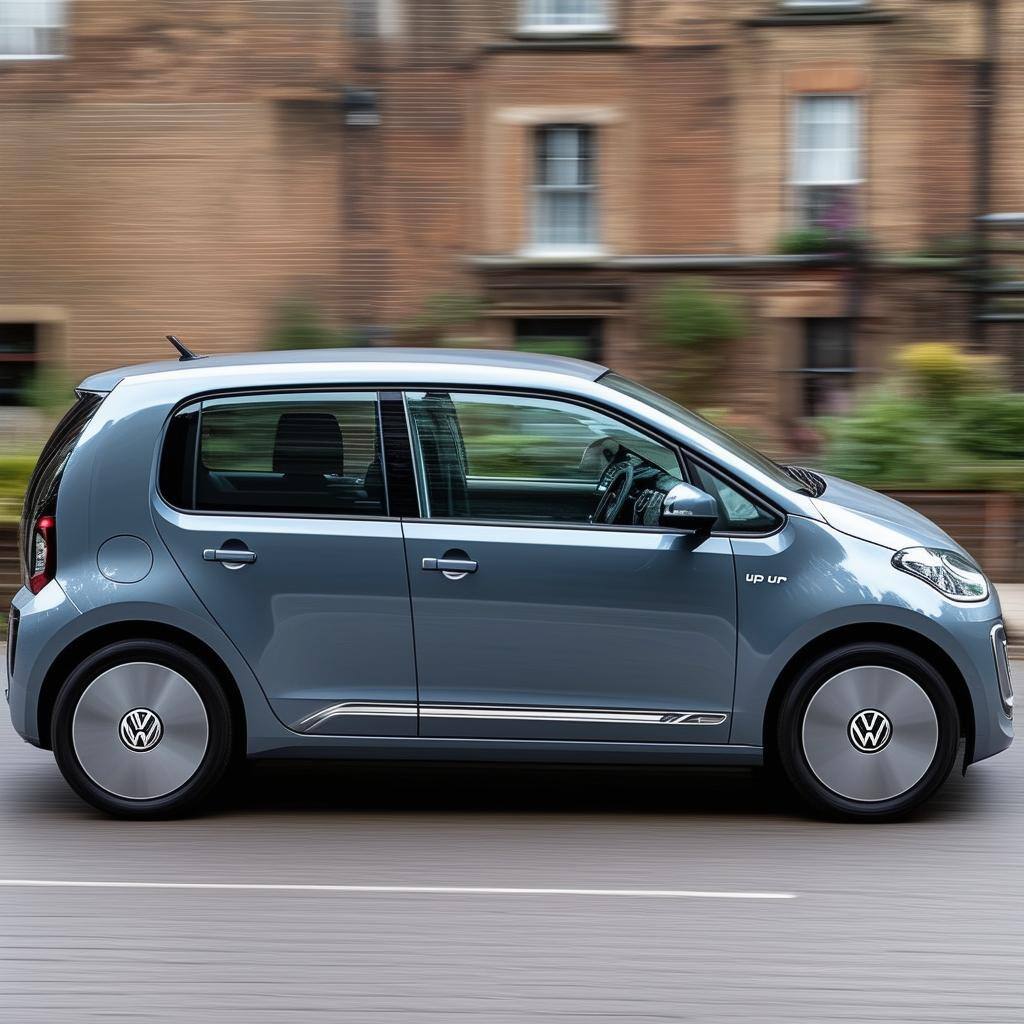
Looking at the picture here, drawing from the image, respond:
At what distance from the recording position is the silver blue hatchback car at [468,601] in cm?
586

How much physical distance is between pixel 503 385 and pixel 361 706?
129 centimetres

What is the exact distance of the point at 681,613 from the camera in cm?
584

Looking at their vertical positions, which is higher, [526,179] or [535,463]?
[526,179]

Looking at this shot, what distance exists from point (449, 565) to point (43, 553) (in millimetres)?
1551

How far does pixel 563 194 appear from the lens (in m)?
21.6

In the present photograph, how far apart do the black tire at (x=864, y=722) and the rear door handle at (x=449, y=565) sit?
48.7 inches

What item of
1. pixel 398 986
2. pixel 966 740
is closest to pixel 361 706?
pixel 398 986

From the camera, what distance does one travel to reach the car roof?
20.2 feet

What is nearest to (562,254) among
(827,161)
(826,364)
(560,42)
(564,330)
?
(564,330)

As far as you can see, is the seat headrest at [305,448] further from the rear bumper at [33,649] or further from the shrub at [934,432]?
the shrub at [934,432]

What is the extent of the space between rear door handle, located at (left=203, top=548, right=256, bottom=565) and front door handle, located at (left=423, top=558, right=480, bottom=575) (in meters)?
0.64

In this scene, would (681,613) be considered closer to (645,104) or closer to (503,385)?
(503,385)

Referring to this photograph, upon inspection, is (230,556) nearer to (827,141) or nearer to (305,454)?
(305,454)

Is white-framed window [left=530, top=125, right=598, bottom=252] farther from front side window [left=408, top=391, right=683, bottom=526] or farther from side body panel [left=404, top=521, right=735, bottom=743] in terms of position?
side body panel [left=404, top=521, right=735, bottom=743]
